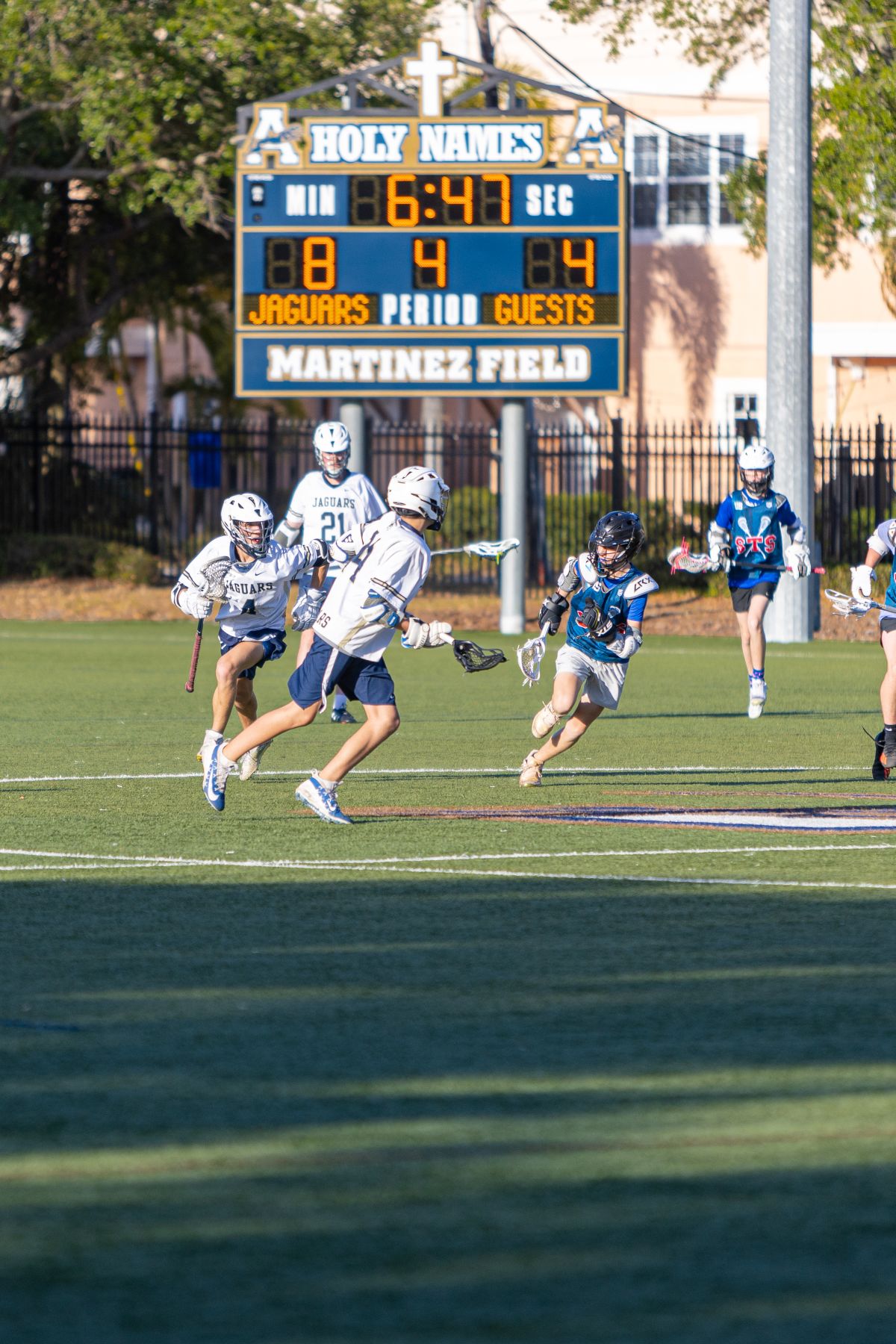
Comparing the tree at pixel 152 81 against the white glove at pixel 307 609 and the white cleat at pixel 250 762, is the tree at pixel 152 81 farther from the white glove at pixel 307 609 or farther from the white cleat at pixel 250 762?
the white cleat at pixel 250 762

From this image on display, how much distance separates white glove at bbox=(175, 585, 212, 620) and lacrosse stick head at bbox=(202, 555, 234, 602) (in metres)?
0.09

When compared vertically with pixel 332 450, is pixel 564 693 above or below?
below

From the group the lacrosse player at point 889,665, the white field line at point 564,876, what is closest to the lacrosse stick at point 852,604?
the lacrosse player at point 889,665

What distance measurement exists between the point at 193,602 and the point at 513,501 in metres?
15.8

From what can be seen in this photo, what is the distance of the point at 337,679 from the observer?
10.9 m

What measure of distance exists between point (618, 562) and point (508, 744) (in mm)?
2875

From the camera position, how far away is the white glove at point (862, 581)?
13281 mm

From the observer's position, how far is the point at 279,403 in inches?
1827

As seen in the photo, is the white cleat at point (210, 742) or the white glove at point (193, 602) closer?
the white cleat at point (210, 742)

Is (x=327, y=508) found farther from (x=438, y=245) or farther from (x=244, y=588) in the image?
(x=438, y=245)

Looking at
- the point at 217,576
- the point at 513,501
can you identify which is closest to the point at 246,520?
the point at 217,576

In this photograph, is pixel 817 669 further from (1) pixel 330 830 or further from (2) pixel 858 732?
(1) pixel 330 830

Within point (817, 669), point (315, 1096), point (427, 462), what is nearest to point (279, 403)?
point (427, 462)

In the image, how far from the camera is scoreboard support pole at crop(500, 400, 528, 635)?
27.6m
